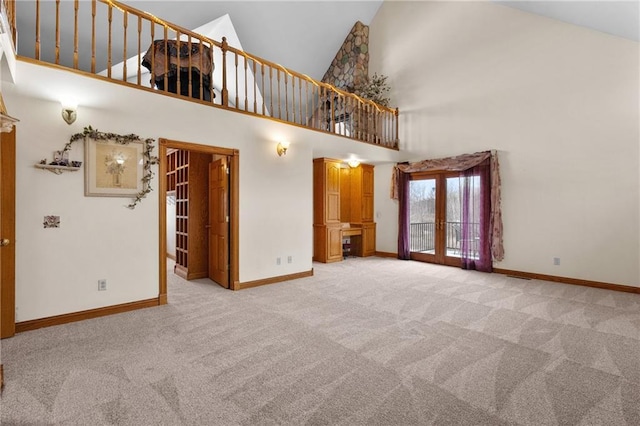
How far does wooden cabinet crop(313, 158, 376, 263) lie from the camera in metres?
6.98

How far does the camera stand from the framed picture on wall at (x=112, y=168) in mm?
3457

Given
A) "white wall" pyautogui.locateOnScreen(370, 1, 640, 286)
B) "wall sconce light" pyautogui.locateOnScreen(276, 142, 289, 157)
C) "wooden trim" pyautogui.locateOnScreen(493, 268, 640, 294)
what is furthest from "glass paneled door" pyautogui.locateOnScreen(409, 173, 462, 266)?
"wall sconce light" pyautogui.locateOnScreen(276, 142, 289, 157)

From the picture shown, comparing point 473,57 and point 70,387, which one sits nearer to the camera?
point 70,387

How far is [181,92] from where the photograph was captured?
174 inches

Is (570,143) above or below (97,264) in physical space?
above

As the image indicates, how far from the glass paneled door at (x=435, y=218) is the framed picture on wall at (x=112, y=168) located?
18.4 ft

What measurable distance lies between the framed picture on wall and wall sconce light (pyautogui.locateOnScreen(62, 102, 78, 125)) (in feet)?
0.79

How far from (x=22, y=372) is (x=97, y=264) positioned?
4.42 ft

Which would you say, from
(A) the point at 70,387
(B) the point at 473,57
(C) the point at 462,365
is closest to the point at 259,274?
(A) the point at 70,387

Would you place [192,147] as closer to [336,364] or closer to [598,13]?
[336,364]

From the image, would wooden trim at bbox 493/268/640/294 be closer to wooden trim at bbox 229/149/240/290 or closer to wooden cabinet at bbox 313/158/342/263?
wooden cabinet at bbox 313/158/342/263

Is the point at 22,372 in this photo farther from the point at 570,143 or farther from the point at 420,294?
the point at 570,143

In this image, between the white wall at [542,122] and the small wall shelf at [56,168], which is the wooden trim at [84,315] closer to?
the small wall shelf at [56,168]

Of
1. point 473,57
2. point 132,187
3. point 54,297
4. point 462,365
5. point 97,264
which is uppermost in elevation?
point 473,57
